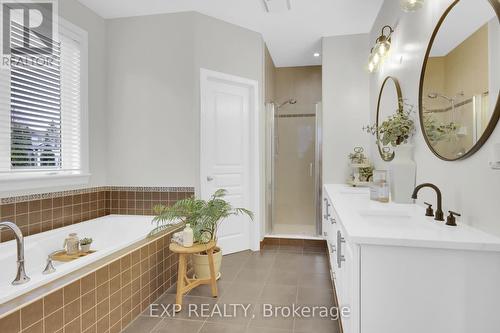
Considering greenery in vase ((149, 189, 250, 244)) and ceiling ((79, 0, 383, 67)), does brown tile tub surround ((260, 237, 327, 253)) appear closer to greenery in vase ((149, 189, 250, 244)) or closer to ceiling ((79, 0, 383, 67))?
greenery in vase ((149, 189, 250, 244))

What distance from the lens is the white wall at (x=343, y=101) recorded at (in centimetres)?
370

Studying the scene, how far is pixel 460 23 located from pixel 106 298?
2485 millimetres

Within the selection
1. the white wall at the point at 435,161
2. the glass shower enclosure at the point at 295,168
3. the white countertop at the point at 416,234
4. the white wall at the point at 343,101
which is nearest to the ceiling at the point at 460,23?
the white wall at the point at 435,161

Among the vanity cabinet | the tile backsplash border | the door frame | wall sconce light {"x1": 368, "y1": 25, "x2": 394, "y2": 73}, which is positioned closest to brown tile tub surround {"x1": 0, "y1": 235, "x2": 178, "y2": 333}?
the tile backsplash border

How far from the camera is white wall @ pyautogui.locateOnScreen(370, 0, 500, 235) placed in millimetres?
1226

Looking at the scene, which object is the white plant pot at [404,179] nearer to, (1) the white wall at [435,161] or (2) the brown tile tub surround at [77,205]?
(1) the white wall at [435,161]

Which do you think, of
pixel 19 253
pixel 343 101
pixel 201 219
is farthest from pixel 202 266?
pixel 343 101

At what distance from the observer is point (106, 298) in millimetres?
1840

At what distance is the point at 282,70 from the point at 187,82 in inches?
82.1

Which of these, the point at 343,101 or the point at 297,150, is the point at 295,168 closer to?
the point at 297,150

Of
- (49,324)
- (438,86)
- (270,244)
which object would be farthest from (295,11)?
(49,324)

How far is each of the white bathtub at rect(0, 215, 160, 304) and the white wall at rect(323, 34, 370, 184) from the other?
7.78 feet

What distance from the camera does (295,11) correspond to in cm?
316

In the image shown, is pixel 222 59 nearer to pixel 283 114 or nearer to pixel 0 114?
pixel 283 114
